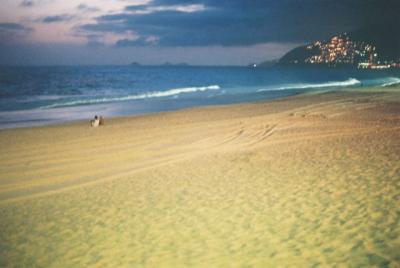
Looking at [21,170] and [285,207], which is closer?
[285,207]

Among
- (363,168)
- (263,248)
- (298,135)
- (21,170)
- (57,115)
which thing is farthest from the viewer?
(57,115)

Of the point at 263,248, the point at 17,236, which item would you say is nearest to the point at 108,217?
the point at 17,236

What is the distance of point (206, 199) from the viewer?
7652 mm

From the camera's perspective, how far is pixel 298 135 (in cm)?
1370

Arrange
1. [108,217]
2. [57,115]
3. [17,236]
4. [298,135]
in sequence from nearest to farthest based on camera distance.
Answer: [17,236], [108,217], [298,135], [57,115]

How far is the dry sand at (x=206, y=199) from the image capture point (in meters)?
5.37

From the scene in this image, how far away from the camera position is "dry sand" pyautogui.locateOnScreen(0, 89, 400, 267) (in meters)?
5.37

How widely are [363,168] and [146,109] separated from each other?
820 inches

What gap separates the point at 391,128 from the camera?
13766 mm

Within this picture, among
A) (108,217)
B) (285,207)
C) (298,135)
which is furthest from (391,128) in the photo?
(108,217)

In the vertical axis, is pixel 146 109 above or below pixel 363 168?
above

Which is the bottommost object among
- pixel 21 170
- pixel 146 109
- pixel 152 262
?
pixel 152 262

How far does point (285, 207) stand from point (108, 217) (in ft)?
12.1

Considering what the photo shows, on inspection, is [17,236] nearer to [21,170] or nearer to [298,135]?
[21,170]
